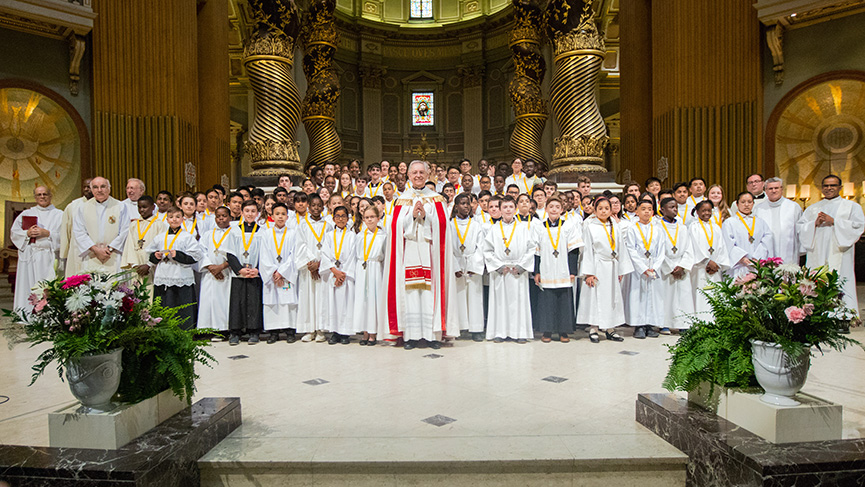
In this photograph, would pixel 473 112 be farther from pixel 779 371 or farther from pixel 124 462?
pixel 124 462

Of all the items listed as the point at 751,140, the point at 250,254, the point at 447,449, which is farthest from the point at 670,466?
the point at 751,140

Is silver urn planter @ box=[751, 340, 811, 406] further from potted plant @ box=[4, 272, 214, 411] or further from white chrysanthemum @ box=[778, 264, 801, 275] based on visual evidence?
potted plant @ box=[4, 272, 214, 411]

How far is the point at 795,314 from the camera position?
299 cm

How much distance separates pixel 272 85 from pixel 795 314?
8561mm

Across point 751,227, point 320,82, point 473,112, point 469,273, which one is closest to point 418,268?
point 469,273

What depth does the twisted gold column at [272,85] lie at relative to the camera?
973 centimetres

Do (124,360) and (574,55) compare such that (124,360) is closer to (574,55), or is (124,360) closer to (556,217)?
(556,217)

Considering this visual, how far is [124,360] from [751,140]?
10988 millimetres

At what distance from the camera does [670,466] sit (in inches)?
130

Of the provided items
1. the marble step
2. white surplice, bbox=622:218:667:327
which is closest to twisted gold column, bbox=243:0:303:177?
white surplice, bbox=622:218:667:327

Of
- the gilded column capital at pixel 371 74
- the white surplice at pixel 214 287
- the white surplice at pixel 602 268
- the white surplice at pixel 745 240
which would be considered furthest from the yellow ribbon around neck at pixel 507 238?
the gilded column capital at pixel 371 74

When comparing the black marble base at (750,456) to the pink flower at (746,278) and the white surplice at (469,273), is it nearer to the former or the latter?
the pink flower at (746,278)

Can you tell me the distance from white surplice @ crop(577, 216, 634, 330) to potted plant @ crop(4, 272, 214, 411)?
16.4 ft

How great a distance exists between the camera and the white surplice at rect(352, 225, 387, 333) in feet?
22.8
